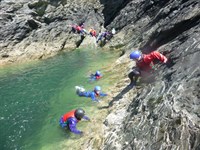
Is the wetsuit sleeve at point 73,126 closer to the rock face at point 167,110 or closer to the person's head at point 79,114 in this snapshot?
the person's head at point 79,114

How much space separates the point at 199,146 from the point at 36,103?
57.2ft

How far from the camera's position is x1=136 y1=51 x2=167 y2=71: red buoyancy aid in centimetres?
1828

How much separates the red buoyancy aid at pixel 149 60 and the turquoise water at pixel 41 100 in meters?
4.42

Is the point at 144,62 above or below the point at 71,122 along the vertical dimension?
above

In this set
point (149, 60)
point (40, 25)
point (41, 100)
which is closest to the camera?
point (149, 60)

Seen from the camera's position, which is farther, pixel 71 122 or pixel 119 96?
pixel 119 96

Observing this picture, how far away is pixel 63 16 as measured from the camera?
2329 inches

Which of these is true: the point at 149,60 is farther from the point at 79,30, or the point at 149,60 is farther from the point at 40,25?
the point at 40,25

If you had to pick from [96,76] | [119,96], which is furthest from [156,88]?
[96,76]

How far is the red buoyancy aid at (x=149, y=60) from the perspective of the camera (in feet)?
60.0

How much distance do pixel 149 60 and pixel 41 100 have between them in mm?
11103

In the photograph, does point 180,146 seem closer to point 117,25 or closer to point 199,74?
point 199,74

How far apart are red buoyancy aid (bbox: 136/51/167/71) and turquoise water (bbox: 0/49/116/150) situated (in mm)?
4415

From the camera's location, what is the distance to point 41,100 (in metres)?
25.8
